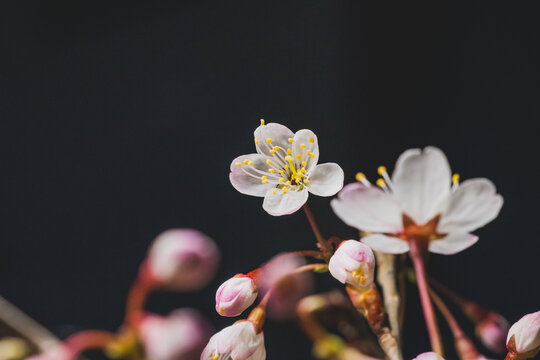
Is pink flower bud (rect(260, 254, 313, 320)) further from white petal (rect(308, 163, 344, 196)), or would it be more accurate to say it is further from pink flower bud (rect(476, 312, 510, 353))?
pink flower bud (rect(476, 312, 510, 353))

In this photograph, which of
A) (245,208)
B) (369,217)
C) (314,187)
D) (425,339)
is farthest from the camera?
(245,208)

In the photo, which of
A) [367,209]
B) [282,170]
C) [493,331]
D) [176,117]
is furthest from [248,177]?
[176,117]

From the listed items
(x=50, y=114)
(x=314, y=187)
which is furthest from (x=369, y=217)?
(x=50, y=114)

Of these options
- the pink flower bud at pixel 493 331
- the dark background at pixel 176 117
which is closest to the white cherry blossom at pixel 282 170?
the pink flower bud at pixel 493 331

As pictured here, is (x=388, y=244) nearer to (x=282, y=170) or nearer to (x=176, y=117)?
(x=282, y=170)

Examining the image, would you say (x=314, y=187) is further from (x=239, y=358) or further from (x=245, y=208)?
(x=245, y=208)

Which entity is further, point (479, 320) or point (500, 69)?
point (500, 69)

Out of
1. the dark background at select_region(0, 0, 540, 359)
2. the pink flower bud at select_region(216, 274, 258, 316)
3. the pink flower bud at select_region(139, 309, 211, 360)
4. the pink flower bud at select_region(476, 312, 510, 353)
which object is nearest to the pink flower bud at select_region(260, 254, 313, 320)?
the pink flower bud at select_region(216, 274, 258, 316)

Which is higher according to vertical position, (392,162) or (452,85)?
(452,85)

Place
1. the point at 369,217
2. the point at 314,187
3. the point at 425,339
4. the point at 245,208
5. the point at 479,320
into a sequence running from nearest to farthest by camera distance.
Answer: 1. the point at 369,217
2. the point at 314,187
3. the point at 479,320
4. the point at 425,339
5. the point at 245,208
